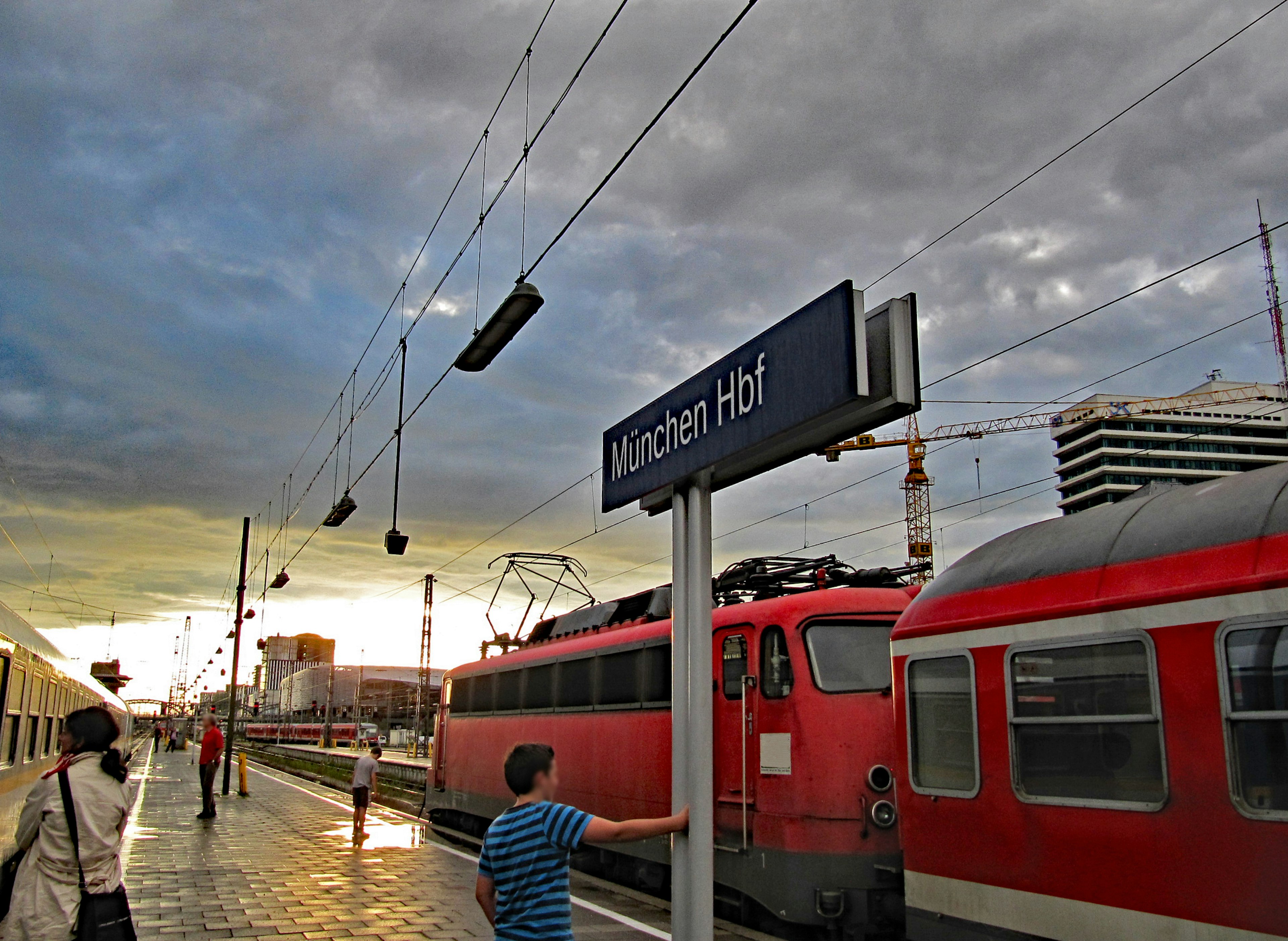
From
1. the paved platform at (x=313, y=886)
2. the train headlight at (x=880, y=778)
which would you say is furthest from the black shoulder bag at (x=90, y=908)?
the train headlight at (x=880, y=778)

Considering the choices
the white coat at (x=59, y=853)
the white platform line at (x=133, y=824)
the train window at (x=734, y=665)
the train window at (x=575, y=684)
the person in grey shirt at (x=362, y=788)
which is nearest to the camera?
the white coat at (x=59, y=853)

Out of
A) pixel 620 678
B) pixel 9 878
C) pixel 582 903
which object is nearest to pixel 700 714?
pixel 9 878

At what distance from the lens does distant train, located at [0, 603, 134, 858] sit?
→ 9.42 m

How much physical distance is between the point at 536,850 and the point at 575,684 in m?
9.81

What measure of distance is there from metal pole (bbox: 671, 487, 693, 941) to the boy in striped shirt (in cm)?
16

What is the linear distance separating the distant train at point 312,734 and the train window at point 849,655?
198ft

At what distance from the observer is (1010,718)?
237 inches

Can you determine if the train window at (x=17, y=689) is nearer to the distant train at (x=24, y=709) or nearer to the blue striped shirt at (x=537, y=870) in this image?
the distant train at (x=24, y=709)

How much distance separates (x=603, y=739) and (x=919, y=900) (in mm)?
5831

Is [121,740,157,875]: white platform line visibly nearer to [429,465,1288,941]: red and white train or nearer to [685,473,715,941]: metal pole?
[685,473,715,941]: metal pole

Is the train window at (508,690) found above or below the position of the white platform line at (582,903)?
above

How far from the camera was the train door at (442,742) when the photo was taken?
62.0 ft

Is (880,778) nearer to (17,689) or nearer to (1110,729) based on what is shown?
(1110,729)

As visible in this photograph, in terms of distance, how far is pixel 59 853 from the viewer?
4703 millimetres
